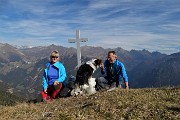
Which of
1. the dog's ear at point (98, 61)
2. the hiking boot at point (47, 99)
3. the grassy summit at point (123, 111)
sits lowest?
the hiking boot at point (47, 99)

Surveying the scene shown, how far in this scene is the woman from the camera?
17562mm

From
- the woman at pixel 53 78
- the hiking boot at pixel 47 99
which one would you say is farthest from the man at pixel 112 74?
the hiking boot at pixel 47 99

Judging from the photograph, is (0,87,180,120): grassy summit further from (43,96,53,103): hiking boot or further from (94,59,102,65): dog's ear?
(94,59,102,65): dog's ear

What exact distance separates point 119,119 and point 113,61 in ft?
29.3

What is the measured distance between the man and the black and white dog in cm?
65

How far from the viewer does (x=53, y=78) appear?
18.0 metres

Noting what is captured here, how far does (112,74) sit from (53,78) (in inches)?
150

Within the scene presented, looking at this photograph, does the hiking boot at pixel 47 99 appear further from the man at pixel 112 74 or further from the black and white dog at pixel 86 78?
the man at pixel 112 74

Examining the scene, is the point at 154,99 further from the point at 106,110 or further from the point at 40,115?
the point at 40,115

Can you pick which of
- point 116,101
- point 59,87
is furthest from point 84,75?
point 116,101

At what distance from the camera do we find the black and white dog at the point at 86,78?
17297 millimetres

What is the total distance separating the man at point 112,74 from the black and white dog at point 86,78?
2.15 feet

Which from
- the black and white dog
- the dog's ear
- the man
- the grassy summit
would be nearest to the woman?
the black and white dog

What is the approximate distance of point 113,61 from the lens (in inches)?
717
